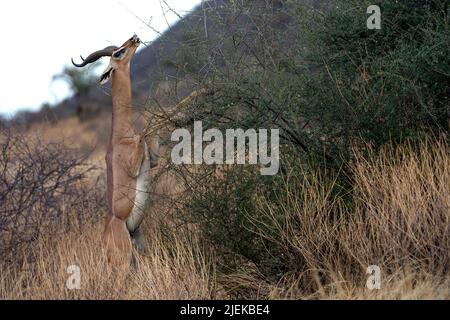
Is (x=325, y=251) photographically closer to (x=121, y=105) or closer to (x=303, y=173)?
(x=303, y=173)

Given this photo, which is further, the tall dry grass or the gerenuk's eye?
the gerenuk's eye

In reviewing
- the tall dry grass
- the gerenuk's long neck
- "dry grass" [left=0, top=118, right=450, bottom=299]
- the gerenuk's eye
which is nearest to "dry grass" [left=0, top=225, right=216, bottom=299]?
"dry grass" [left=0, top=118, right=450, bottom=299]

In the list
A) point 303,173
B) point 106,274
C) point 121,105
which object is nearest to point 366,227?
A: point 303,173

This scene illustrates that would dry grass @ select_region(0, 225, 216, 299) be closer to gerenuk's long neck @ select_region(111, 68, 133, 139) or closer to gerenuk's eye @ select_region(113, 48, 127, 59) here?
gerenuk's long neck @ select_region(111, 68, 133, 139)

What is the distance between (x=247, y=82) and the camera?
10.0 meters

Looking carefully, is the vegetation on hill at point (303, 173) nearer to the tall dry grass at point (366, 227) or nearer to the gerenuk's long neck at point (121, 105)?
the tall dry grass at point (366, 227)

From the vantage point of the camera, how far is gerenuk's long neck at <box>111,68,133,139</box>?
1079 centimetres

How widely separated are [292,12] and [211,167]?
8.30 ft

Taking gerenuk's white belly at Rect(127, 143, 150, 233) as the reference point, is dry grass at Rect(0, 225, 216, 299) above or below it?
below

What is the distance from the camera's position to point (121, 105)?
35.8 ft

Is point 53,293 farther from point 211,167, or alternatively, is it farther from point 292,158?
point 292,158

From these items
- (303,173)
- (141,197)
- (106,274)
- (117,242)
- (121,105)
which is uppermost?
(121,105)

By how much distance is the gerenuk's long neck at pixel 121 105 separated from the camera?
1079 cm

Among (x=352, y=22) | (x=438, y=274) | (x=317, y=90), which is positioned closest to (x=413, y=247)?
(x=438, y=274)
